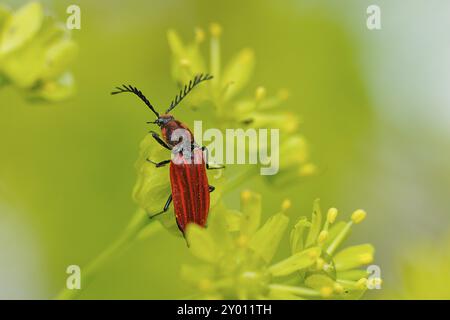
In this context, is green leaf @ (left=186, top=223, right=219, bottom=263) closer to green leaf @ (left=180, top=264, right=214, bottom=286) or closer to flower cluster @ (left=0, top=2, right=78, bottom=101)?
green leaf @ (left=180, top=264, right=214, bottom=286)

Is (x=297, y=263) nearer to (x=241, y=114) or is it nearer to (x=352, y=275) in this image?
(x=352, y=275)

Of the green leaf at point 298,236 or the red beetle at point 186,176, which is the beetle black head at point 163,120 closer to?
the red beetle at point 186,176

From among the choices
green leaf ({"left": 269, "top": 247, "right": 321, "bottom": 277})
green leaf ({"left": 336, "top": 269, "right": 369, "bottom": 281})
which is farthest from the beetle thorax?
green leaf ({"left": 336, "top": 269, "right": 369, "bottom": 281})

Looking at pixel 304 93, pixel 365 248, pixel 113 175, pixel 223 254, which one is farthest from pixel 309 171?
pixel 304 93

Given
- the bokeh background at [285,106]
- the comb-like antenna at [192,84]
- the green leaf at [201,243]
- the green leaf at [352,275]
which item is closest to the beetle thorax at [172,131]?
the comb-like antenna at [192,84]

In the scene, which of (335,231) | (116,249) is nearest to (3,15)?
(116,249)

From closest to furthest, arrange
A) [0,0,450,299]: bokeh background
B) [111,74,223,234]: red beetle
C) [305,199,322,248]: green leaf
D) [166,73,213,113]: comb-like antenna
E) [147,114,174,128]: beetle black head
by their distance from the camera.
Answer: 1. [111,74,223,234]: red beetle
2. [305,199,322,248]: green leaf
3. [147,114,174,128]: beetle black head
4. [166,73,213,113]: comb-like antenna
5. [0,0,450,299]: bokeh background
